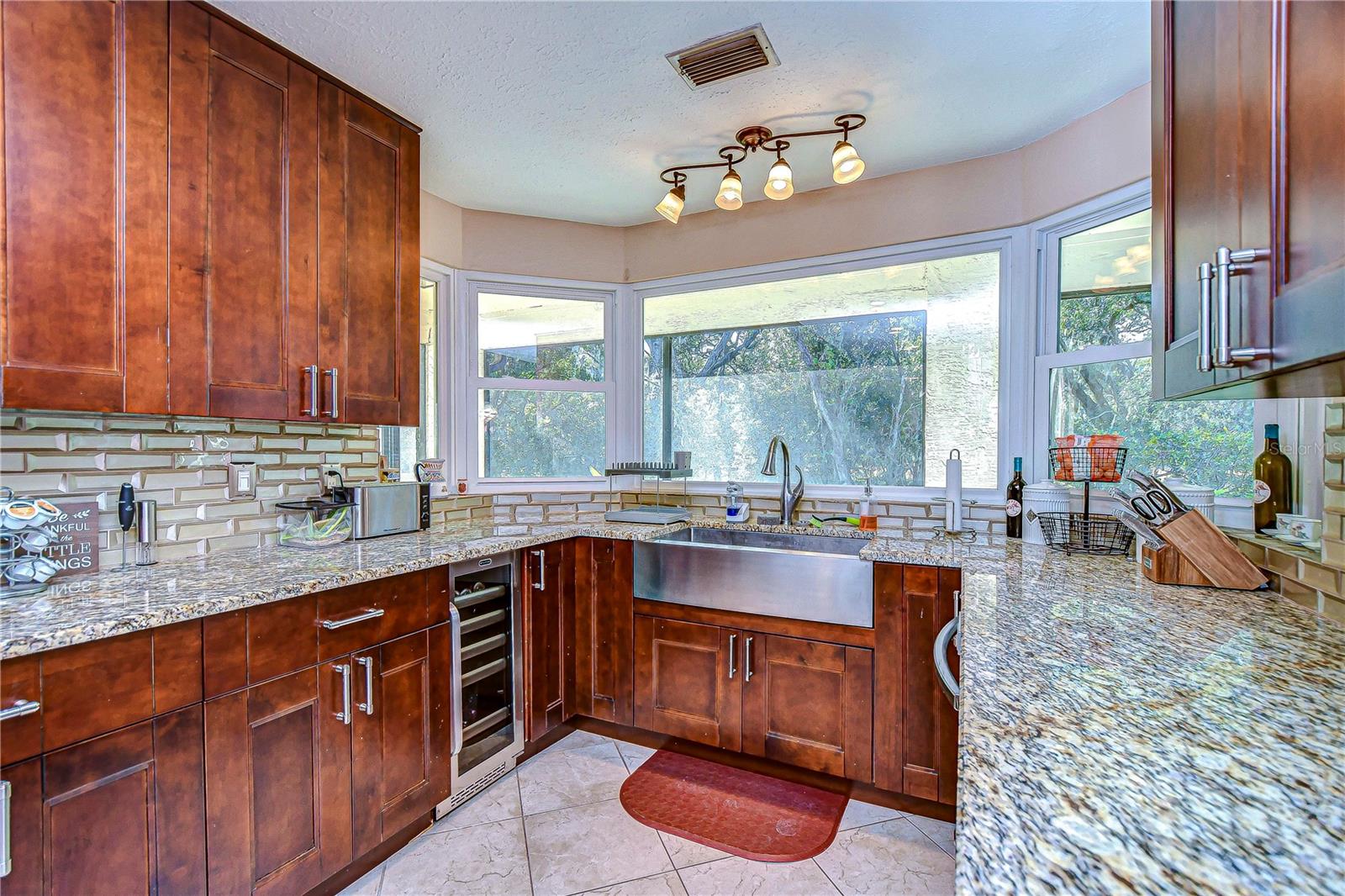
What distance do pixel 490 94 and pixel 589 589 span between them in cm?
199

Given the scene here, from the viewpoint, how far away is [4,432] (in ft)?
5.19

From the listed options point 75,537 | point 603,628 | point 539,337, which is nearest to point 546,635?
point 603,628

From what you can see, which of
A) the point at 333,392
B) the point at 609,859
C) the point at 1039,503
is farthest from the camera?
the point at 1039,503

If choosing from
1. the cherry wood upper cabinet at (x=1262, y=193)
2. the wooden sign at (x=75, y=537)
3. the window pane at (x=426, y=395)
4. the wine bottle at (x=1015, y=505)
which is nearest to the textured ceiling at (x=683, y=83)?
the window pane at (x=426, y=395)

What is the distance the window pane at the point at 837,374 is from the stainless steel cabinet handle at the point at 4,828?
265cm

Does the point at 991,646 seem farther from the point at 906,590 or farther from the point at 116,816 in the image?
the point at 116,816

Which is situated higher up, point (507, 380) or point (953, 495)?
point (507, 380)

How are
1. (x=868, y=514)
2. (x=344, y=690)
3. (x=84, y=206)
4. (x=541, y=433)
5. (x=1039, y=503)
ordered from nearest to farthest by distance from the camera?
(x=84, y=206) < (x=344, y=690) < (x=1039, y=503) < (x=868, y=514) < (x=541, y=433)

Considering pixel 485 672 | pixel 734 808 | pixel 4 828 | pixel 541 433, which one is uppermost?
pixel 541 433

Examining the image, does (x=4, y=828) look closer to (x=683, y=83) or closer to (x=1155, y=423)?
(x=683, y=83)

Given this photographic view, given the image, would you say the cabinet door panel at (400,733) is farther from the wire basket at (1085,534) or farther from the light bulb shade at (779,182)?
the wire basket at (1085,534)

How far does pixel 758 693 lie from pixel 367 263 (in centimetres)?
220

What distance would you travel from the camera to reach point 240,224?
1.78 m

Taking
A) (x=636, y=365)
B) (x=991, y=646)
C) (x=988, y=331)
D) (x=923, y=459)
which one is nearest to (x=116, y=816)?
(x=991, y=646)
